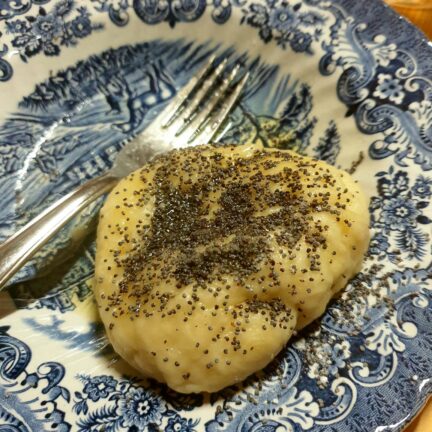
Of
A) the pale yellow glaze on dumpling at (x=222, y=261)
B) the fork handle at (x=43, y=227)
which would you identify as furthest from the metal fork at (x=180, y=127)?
the pale yellow glaze on dumpling at (x=222, y=261)

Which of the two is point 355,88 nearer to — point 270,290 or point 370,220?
point 370,220

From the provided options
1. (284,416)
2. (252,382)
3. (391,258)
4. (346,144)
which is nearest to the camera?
(284,416)

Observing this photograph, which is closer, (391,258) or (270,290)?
(270,290)

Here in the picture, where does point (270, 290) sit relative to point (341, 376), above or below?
above

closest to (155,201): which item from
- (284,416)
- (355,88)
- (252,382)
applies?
(252,382)

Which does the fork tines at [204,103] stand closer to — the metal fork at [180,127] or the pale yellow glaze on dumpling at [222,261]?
the metal fork at [180,127]

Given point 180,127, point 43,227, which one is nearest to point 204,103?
point 180,127

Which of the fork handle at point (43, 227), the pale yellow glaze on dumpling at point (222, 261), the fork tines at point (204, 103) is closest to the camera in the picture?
the pale yellow glaze on dumpling at point (222, 261)
